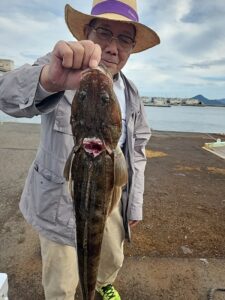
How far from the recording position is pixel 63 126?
3043mm

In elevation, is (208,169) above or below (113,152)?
below

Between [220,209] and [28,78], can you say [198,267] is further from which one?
[28,78]

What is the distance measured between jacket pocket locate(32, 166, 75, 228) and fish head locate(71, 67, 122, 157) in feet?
3.95

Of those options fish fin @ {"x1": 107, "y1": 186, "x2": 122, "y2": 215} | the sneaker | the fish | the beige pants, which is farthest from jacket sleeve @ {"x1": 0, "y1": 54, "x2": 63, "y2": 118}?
the sneaker

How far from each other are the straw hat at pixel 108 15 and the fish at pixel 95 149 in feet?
3.31

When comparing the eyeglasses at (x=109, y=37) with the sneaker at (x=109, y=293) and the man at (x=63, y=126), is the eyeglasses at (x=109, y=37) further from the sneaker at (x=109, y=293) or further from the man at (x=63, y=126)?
the sneaker at (x=109, y=293)

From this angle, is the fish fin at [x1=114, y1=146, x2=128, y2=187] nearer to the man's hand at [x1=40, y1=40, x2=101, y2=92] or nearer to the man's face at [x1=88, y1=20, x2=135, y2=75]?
the man's hand at [x1=40, y1=40, x2=101, y2=92]

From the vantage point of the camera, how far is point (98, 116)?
1.98 meters

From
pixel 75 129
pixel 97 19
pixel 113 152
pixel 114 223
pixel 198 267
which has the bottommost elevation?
pixel 198 267

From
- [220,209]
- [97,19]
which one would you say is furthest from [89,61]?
[220,209]

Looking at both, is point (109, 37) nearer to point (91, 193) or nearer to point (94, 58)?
point (94, 58)

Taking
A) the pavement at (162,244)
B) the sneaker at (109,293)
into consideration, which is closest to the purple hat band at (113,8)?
the sneaker at (109,293)

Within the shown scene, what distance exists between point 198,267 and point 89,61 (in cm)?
383

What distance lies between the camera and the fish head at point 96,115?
1.93 metres
